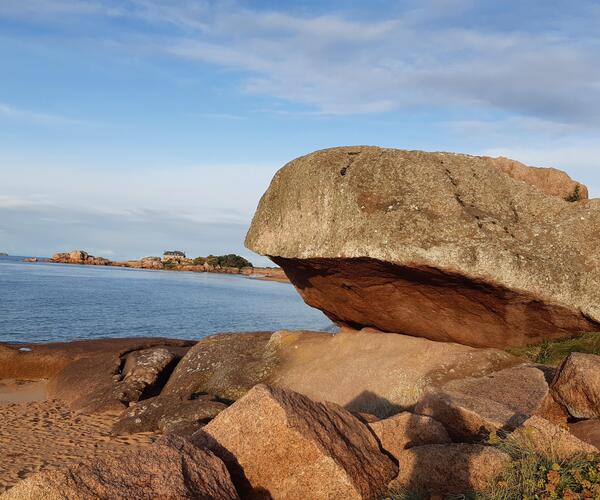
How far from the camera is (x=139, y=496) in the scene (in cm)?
595

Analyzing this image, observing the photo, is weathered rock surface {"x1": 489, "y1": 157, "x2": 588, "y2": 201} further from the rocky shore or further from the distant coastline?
the distant coastline

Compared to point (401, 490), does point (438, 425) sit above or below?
above

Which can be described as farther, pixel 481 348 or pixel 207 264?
pixel 207 264

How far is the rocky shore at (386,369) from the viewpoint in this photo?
7.06 m

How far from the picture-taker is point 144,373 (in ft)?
58.2

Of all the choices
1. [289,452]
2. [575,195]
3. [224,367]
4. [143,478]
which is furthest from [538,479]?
[224,367]

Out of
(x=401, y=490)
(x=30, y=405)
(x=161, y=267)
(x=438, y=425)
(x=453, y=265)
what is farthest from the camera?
(x=161, y=267)

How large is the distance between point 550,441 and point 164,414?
30.0 feet

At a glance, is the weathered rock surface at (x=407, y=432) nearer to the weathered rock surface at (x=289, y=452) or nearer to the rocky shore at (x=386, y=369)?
the rocky shore at (x=386, y=369)

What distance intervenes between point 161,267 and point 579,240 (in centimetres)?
16239

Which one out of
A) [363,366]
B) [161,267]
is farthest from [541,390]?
[161,267]

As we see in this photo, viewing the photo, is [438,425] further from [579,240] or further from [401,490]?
[579,240]

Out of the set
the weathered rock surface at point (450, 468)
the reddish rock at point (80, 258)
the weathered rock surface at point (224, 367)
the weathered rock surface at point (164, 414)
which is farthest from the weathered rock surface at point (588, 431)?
the reddish rock at point (80, 258)

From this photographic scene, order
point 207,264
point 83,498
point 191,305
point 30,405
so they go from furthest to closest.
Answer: point 207,264 → point 191,305 → point 30,405 → point 83,498
